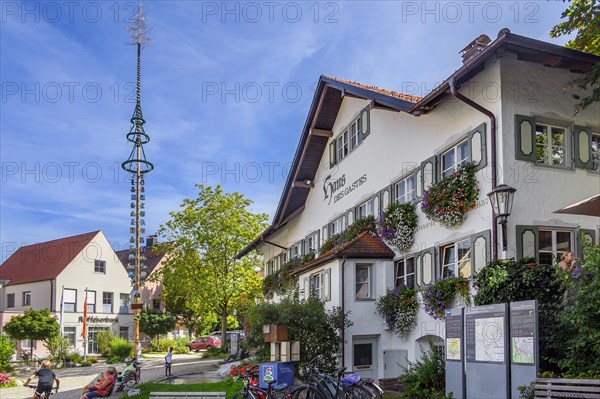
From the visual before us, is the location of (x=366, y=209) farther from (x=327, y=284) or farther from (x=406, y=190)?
(x=406, y=190)

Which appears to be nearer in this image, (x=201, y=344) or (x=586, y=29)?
(x=586, y=29)

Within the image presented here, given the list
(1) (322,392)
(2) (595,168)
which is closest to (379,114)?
(2) (595,168)

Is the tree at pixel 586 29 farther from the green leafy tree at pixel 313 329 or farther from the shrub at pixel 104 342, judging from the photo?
the shrub at pixel 104 342

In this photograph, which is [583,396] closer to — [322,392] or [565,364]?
[565,364]

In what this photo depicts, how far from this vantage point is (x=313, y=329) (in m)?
20.5

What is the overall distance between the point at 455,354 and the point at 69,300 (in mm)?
42443

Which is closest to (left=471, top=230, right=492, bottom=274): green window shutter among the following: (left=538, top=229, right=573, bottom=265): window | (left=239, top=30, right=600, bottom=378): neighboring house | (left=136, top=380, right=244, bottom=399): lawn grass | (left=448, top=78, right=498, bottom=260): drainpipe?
(left=239, top=30, right=600, bottom=378): neighboring house

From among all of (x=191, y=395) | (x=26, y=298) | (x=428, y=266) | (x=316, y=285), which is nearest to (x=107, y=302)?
(x=26, y=298)

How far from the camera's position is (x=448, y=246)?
1764 cm

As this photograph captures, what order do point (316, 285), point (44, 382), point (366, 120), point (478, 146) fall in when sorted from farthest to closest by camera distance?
point (316, 285) → point (366, 120) → point (44, 382) → point (478, 146)

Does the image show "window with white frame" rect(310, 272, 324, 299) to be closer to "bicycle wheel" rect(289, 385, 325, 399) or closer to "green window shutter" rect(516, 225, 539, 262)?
"green window shutter" rect(516, 225, 539, 262)

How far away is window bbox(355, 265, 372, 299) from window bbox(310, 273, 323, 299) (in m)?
2.16

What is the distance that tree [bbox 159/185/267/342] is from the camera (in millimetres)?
45594

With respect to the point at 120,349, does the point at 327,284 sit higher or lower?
higher
